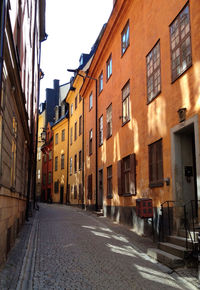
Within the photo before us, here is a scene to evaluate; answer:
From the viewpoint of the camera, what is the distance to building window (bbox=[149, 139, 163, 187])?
1027cm

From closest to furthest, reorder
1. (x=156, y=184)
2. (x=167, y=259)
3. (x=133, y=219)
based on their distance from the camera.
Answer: (x=167, y=259) → (x=156, y=184) → (x=133, y=219)

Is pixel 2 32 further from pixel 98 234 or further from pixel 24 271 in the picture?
pixel 98 234

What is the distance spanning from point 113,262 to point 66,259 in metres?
1.07

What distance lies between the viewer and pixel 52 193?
1618 inches

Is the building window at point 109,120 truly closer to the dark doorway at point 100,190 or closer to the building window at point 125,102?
the building window at point 125,102

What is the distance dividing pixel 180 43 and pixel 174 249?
5227 millimetres

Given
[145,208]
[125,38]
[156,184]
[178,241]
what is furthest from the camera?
[125,38]

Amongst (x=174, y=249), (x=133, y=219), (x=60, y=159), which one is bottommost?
(x=174, y=249)

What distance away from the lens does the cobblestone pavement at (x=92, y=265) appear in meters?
5.99

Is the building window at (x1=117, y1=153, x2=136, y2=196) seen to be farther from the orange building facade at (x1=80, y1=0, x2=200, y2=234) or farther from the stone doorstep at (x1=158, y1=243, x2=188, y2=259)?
the stone doorstep at (x1=158, y1=243, x2=188, y2=259)

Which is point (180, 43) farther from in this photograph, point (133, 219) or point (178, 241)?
point (133, 219)

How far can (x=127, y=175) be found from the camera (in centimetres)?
1416

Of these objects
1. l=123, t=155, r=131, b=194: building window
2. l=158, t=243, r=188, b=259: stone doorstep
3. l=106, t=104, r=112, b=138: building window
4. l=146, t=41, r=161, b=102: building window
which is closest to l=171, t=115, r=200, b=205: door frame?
l=158, t=243, r=188, b=259: stone doorstep

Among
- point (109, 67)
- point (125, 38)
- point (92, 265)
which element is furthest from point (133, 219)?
point (109, 67)
